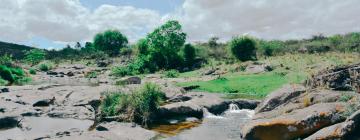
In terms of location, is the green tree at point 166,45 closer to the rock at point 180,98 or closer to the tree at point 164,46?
the tree at point 164,46

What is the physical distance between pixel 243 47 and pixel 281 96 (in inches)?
2428

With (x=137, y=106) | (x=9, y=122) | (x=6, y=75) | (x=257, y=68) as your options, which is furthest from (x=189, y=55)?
(x=9, y=122)

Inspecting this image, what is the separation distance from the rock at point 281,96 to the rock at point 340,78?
77cm

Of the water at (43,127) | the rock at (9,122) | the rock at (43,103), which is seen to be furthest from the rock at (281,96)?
the rock at (43,103)

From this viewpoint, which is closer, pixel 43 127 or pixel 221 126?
pixel 43 127

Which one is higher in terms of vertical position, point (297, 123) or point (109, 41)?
point (109, 41)

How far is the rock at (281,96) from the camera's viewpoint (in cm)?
1698

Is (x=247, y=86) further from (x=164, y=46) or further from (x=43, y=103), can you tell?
(x=164, y=46)

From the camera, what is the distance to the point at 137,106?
2491 cm

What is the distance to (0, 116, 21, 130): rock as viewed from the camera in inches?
894

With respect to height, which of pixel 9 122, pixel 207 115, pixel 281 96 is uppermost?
pixel 281 96

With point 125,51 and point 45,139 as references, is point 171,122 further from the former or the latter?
point 125,51

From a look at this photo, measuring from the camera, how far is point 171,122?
83.1 ft

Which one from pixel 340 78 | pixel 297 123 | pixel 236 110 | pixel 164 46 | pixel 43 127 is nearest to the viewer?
pixel 297 123
